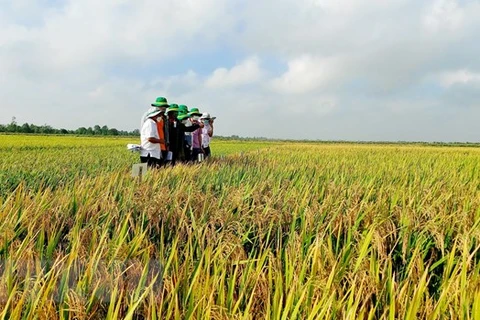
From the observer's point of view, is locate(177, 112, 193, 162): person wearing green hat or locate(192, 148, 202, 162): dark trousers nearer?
locate(177, 112, 193, 162): person wearing green hat

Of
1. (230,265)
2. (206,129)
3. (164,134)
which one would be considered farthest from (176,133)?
(230,265)

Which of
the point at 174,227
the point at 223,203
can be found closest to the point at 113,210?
the point at 174,227

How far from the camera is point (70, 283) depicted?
159cm

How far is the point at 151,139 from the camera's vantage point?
6273mm

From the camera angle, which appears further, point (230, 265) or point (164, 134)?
point (164, 134)

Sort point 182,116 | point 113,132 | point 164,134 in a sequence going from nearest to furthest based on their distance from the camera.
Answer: point 164,134 < point 182,116 < point 113,132

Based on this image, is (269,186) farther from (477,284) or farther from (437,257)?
(477,284)

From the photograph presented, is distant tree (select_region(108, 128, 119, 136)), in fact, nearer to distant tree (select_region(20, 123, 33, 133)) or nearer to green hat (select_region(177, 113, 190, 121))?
distant tree (select_region(20, 123, 33, 133))

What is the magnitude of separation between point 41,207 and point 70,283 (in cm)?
130

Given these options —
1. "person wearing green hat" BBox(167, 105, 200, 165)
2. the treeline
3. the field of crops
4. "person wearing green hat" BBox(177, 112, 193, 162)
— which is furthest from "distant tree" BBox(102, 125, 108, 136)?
the field of crops

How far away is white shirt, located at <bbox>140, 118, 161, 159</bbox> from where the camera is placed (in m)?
6.27

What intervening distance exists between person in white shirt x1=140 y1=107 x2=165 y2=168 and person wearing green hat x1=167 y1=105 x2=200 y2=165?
23.6 inches

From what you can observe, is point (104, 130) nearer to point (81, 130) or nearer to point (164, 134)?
point (81, 130)

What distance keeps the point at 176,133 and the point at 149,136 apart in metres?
1.01
